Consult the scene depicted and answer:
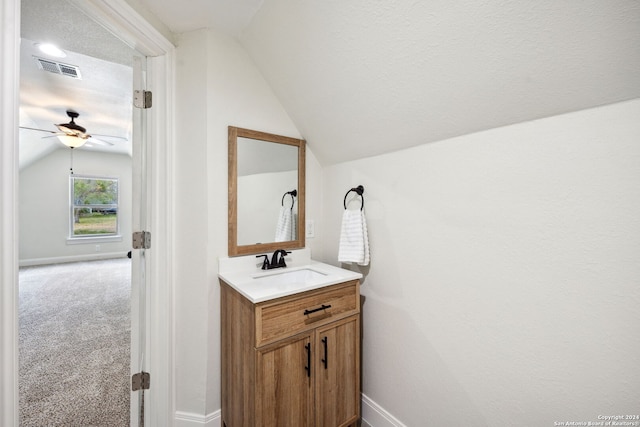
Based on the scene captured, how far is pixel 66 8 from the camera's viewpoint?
4.37 ft

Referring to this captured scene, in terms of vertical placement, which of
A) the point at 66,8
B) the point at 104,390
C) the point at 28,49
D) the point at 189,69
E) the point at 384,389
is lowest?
the point at 104,390

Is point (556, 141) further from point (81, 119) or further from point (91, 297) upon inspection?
point (81, 119)

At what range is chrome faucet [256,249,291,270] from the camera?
62.0 inches

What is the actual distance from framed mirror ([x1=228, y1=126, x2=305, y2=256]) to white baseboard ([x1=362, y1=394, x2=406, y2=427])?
1074 millimetres

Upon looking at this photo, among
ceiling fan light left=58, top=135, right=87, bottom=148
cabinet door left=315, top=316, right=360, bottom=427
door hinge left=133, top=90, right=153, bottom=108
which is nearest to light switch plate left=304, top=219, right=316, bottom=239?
cabinet door left=315, top=316, right=360, bottom=427

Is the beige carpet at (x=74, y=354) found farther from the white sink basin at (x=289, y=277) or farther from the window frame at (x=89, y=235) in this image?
the window frame at (x=89, y=235)

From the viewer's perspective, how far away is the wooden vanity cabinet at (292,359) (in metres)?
1.12

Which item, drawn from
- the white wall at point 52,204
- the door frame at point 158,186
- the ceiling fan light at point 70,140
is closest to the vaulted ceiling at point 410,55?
the door frame at point 158,186

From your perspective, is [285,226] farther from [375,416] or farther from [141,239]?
[375,416]

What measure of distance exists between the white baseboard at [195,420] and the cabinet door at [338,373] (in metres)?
0.64

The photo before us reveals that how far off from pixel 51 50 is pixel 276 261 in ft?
7.96

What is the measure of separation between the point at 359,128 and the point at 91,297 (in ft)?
14.2

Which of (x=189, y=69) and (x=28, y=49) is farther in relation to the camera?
(x=28, y=49)

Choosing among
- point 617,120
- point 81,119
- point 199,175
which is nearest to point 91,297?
point 81,119
